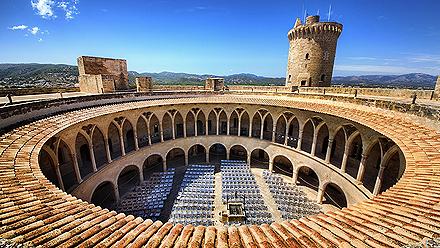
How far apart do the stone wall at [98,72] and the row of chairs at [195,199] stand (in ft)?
40.9

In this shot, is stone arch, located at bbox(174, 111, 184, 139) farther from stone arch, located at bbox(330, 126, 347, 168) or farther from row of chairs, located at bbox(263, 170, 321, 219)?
stone arch, located at bbox(330, 126, 347, 168)

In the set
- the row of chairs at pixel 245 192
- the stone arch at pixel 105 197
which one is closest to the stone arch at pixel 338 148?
the row of chairs at pixel 245 192

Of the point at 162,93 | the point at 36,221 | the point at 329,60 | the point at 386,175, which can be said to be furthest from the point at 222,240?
the point at 329,60

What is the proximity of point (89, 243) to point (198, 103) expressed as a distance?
62.3 ft

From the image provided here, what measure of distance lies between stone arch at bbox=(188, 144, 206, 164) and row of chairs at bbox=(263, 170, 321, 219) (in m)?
8.67

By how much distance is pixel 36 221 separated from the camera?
12.7 feet

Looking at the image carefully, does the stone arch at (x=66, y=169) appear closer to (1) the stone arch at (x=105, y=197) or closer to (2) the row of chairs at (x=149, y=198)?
(1) the stone arch at (x=105, y=197)

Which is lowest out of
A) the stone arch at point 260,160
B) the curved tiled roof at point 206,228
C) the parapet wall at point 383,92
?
the stone arch at point 260,160

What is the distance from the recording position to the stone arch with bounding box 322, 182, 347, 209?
17.6m

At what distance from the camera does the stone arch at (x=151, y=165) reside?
76.3ft

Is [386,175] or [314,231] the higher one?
[314,231]

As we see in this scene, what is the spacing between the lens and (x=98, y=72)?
23016 millimetres

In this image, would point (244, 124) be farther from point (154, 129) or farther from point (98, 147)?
point (98, 147)

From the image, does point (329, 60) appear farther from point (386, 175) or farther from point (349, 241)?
point (349, 241)
